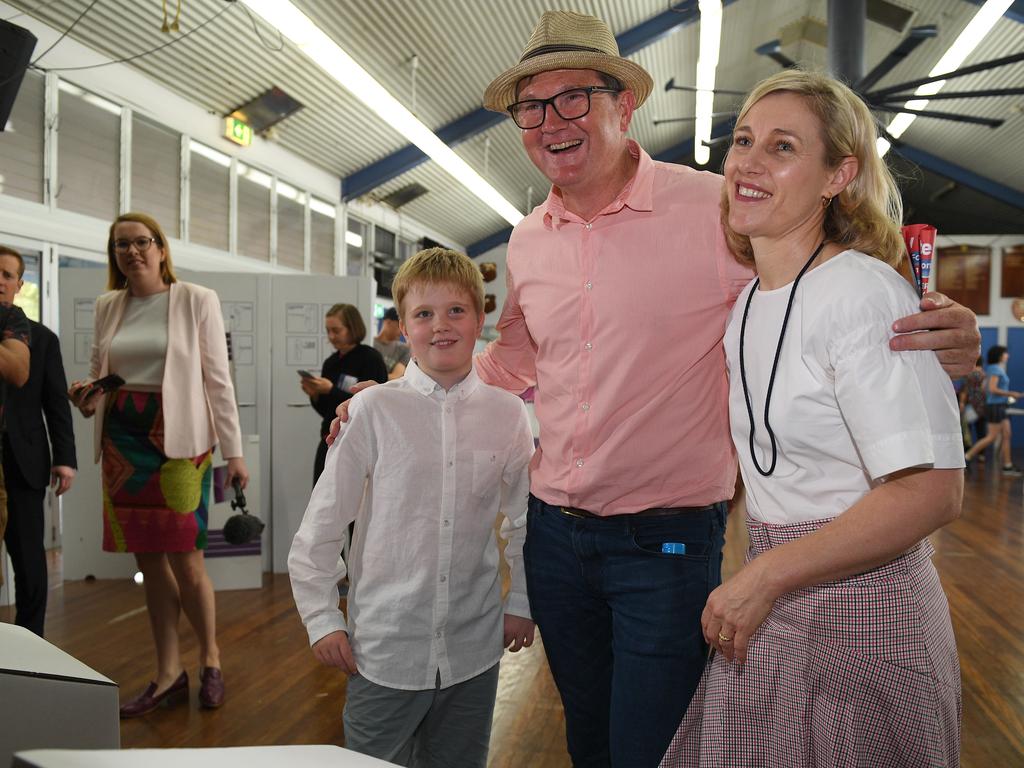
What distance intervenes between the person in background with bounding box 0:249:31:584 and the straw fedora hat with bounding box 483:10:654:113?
2.14 meters

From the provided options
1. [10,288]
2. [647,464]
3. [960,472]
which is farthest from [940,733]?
[10,288]

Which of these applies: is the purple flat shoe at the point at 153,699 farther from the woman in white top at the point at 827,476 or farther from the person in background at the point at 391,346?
the person in background at the point at 391,346

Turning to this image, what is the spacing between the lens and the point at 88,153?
6230mm

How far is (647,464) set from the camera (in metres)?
1.52

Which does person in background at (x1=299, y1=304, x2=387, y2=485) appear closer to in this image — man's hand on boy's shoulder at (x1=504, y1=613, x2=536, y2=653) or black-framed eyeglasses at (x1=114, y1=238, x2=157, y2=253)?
black-framed eyeglasses at (x1=114, y1=238, x2=157, y2=253)

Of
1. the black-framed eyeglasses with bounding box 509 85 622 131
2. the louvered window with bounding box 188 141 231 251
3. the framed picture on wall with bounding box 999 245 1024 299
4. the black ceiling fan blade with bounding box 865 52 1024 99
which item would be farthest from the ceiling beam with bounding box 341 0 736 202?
the framed picture on wall with bounding box 999 245 1024 299

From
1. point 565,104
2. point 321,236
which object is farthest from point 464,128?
point 565,104

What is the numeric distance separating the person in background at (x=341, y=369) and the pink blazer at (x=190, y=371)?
49.9 inches

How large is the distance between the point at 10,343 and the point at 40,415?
401mm

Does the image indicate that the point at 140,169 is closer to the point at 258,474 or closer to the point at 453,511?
the point at 258,474

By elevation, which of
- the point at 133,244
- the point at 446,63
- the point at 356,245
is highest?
the point at 446,63

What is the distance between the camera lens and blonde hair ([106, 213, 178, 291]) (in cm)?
284

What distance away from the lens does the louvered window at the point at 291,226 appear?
961 centimetres

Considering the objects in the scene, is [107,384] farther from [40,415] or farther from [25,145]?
[25,145]
